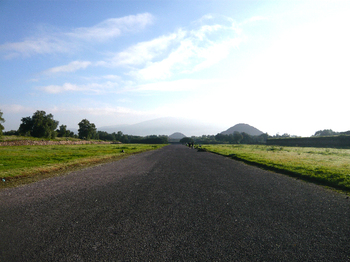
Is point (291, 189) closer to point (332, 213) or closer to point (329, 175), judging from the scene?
point (332, 213)

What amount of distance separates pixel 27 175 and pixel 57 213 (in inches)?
374

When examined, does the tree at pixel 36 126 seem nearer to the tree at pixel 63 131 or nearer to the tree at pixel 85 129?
the tree at pixel 85 129

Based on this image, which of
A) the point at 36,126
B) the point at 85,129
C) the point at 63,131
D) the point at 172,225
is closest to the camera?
the point at 172,225

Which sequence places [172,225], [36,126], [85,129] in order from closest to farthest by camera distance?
[172,225], [36,126], [85,129]

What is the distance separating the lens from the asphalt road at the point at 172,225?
13.2ft

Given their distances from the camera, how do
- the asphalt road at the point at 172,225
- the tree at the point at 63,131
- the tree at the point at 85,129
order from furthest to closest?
1. the tree at the point at 63,131
2. the tree at the point at 85,129
3. the asphalt road at the point at 172,225

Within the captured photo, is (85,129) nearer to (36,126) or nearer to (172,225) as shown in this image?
(36,126)

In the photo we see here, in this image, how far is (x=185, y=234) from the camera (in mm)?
4812

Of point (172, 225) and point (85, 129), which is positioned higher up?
point (85, 129)

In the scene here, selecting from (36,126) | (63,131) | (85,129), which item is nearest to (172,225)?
(36,126)

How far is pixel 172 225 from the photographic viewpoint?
533 cm

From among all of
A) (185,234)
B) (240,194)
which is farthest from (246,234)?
(240,194)

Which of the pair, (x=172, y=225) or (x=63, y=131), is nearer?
(x=172, y=225)

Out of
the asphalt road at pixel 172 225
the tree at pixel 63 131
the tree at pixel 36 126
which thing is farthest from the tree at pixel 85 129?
the asphalt road at pixel 172 225
